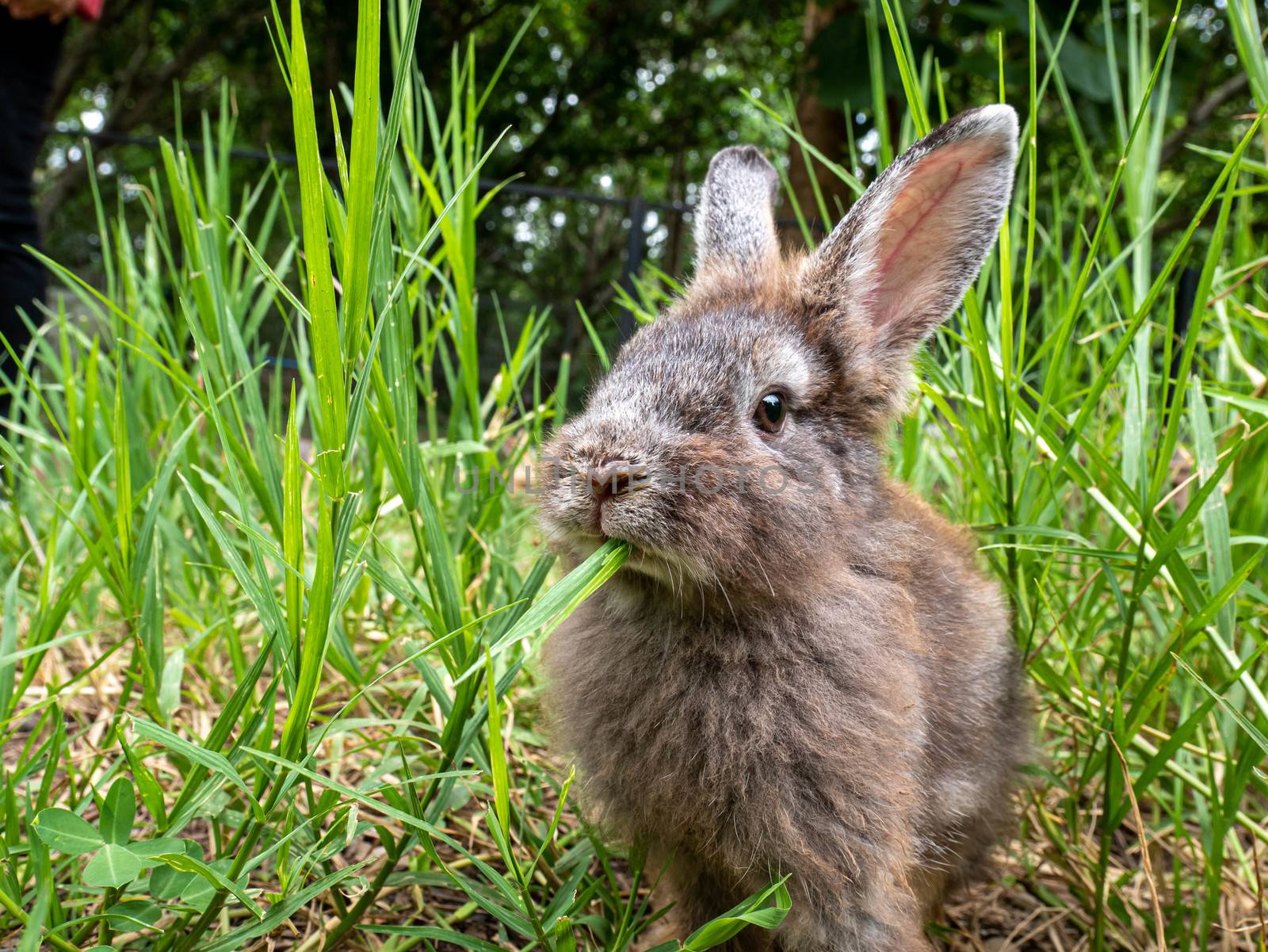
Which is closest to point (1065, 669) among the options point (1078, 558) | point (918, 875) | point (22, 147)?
point (1078, 558)

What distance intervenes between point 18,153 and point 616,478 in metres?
4.00

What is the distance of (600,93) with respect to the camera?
13.6 m

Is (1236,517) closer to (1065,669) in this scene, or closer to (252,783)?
(1065,669)

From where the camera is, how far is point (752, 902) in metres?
1.45

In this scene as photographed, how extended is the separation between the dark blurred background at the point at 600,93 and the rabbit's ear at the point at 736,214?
3542 mm

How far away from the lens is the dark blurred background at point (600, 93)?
21.3 ft

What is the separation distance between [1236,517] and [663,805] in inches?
59.2

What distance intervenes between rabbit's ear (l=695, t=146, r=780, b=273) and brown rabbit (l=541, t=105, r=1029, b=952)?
0.23 metres

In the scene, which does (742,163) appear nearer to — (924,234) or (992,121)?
(924,234)

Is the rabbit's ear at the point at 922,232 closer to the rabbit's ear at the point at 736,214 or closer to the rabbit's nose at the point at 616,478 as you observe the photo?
the rabbit's ear at the point at 736,214

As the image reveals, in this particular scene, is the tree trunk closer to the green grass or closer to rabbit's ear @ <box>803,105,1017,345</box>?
the green grass

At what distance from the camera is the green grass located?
137cm

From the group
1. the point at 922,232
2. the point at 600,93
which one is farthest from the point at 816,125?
the point at 600,93

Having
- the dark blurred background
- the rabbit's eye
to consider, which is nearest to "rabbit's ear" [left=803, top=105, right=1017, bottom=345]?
the rabbit's eye
